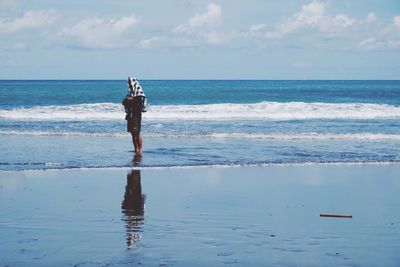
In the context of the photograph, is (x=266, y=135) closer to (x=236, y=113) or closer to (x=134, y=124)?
(x=134, y=124)

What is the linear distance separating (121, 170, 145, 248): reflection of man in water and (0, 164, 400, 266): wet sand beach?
0.04 ft

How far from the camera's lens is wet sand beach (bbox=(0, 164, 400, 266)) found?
5711 mm

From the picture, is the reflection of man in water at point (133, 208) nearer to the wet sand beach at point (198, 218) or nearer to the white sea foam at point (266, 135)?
the wet sand beach at point (198, 218)

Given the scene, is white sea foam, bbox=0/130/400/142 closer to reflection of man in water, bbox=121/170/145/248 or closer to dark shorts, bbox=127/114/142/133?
dark shorts, bbox=127/114/142/133

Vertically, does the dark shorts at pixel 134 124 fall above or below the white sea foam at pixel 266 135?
above

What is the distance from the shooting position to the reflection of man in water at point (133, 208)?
649 centimetres

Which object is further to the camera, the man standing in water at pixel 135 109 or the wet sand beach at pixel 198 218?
the man standing in water at pixel 135 109

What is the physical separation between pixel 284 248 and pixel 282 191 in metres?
3.33

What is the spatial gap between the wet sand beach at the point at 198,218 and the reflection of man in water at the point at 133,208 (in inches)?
0.5

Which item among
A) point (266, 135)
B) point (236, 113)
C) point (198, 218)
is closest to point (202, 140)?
point (266, 135)

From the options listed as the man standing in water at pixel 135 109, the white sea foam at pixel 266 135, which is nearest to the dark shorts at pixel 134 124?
the man standing in water at pixel 135 109

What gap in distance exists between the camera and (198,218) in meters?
7.32

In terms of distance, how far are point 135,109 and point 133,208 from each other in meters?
6.44

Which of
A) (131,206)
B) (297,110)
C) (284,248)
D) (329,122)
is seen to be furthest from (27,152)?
(297,110)
